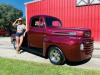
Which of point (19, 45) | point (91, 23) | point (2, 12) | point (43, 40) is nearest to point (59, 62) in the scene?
point (43, 40)

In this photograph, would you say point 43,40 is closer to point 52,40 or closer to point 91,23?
point 52,40

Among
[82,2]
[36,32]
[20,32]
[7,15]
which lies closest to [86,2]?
[82,2]

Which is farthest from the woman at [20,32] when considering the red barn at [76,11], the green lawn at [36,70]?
the red barn at [76,11]

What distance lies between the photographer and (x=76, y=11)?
22078 millimetres

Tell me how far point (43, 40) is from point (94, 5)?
1113 centimetres

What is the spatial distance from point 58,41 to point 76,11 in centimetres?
1266

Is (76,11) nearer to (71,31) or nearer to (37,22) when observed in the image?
(37,22)

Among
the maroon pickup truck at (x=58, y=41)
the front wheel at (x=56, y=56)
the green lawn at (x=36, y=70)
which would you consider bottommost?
the green lawn at (x=36, y=70)

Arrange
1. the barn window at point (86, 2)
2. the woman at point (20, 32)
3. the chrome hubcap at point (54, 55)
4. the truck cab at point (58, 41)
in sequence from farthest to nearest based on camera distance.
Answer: the barn window at point (86, 2) < the woman at point (20, 32) < the chrome hubcap at point (54, 55) < the truck cab at point (58, 41)

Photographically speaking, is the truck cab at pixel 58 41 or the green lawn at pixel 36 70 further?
the truck cab at pixel 58 41

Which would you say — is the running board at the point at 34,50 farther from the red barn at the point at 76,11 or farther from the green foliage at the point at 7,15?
the green foliage at the point at 7,15

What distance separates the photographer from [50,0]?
24000 mm

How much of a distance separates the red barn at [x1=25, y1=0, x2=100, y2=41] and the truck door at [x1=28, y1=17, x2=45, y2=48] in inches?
397

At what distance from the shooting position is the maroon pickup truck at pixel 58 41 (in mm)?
9408
